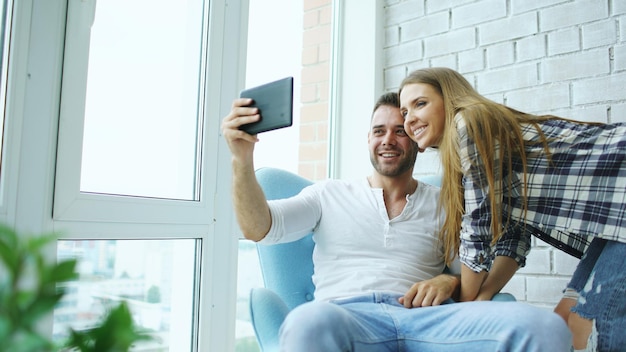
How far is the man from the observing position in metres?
1.00

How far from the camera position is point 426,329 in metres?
1.14

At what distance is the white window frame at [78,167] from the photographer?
120cm

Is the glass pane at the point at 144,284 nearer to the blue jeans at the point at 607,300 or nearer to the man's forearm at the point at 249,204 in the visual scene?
the man's forearm at the point at 249,204

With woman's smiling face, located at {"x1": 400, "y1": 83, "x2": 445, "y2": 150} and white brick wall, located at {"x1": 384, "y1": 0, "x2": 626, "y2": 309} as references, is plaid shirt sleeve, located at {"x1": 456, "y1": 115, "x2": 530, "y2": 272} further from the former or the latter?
white brick wall, located at {"x1": 384, "y1": 0, "x2": 626, "y2": 309}

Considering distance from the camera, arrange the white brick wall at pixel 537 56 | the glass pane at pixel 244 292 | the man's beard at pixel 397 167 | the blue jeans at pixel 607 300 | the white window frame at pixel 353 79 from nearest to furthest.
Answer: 1. the blue jeans at pixel 607 300
2. the man's beard at pixel 397 167
3. the white brick wall at pixel 537 56
4. the glass pane at pixel 244 292
5. the white window frame at pixel 353 79

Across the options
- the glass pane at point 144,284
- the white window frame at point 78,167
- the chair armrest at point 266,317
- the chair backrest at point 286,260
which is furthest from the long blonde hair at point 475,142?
the glass pane at point 144,284

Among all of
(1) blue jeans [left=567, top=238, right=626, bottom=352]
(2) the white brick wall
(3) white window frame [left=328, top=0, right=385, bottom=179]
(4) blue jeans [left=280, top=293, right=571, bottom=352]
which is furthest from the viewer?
(3) white window frame [left=328, top=0, right=385, bottom=179]

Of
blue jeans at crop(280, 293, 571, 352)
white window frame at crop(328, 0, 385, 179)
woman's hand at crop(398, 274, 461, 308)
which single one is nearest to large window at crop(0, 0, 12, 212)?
blue jeans at crop(280, 293, 571, 352)

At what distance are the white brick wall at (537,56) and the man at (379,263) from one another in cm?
63

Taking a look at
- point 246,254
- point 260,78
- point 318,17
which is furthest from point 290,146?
point 318,17

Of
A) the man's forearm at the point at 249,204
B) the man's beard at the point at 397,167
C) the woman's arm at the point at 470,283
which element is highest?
the man's beard at the point at 397,167

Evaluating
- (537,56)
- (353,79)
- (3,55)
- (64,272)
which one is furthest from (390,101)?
(64,272)

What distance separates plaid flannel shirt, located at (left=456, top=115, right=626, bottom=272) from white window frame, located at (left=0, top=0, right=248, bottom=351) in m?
0.82

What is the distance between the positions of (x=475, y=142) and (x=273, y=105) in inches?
19.2
